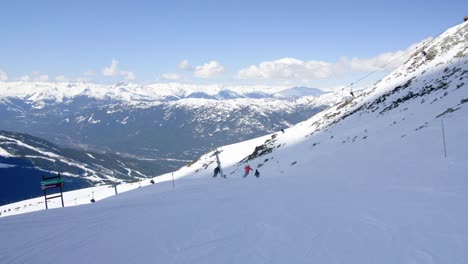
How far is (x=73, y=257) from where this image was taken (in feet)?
39.2

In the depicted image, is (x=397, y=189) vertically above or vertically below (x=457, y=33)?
below

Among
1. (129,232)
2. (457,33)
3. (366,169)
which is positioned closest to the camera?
(129,232)

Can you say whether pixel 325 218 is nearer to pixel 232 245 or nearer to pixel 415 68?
pixel 232 245

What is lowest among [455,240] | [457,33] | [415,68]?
[455,240]

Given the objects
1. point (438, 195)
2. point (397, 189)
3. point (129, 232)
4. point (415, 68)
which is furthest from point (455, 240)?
point (415, 68)

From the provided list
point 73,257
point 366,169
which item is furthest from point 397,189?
point 73,257

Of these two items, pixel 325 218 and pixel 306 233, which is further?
pixel 325 218

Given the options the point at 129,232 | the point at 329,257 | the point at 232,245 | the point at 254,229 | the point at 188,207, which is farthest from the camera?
the point at 188,207

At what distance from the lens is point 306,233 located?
1181 cm

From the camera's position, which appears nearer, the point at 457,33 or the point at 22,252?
the point at 22,252

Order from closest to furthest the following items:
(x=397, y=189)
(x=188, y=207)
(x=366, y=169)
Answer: (x=397, y=189)
(x=188, y=207)
(x=366, y=169)

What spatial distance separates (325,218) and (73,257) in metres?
9.22

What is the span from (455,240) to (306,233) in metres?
4.28

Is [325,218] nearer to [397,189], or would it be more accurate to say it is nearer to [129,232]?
[397,189]
